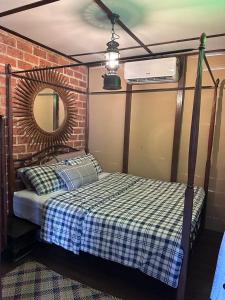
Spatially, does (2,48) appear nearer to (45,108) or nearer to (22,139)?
(45,108)

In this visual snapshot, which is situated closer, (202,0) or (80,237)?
(202,0)

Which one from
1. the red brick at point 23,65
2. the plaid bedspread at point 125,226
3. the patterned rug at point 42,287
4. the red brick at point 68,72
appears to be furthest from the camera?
the red brick at point 68,72

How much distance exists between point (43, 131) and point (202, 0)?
6.94 feet

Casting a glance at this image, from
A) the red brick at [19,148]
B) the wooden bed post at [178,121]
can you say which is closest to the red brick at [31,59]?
the red brick at [19,148]

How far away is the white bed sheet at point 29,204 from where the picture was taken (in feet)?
7.34

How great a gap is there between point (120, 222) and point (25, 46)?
2.15 m

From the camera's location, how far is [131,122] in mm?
3373

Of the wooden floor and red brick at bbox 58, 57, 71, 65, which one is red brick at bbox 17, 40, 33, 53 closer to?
red brick at bbox 58, 57, 71, 65

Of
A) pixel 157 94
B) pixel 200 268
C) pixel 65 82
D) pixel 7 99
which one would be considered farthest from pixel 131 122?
pixel 200 268

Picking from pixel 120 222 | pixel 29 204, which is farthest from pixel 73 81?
pixel 120 222

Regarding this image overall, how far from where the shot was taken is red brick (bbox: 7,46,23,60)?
2.36 m

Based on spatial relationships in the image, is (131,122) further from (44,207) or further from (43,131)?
(44,207)

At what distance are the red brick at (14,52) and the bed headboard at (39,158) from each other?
1.11 meters

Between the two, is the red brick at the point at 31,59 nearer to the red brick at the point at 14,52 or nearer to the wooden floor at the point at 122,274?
the red brick at the point at 14,52
